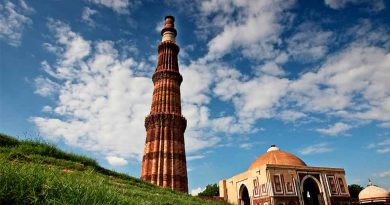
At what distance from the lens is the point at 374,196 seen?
109 ft

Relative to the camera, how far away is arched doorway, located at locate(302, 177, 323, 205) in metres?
31.2

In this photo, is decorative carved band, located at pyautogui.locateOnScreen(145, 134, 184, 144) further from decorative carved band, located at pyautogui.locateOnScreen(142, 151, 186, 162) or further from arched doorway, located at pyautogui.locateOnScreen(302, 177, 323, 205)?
arched doorway, located at pyautogui.locateOnScreen(302, 177, 323, 205)

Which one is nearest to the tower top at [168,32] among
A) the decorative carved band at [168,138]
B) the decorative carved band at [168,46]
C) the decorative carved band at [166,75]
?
the decorative carved band at [168,46]

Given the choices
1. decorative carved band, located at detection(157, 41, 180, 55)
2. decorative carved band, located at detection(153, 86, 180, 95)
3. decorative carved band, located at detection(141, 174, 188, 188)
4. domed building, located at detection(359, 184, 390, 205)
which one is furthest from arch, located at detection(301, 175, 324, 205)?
decorative carved band, located at detection(157, 41, 180, 55)

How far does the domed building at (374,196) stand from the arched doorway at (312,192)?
244 inches

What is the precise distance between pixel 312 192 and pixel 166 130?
18.8 meters

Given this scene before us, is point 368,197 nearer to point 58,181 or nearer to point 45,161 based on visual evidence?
point 45,161

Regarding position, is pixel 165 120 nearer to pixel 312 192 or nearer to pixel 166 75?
pixel 166 75

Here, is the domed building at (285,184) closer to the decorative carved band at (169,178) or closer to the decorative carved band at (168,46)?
the decorative carved band at (169,178)

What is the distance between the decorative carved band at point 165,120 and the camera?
28.7m

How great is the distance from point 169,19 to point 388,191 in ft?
110

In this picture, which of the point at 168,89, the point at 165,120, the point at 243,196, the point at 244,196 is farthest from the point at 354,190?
the point at 168,89

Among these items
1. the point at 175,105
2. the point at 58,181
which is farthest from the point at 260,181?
the point at 58,181

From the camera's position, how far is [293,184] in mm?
29016
